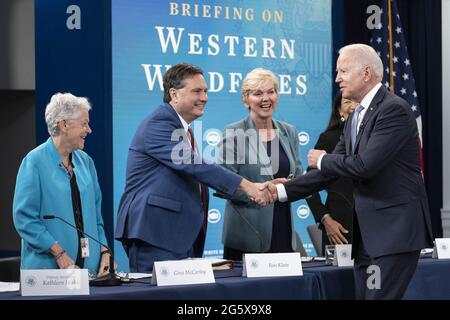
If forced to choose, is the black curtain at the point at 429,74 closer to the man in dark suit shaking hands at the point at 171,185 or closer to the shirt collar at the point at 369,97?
the man in dark suit shaking hands at the point at 171,185

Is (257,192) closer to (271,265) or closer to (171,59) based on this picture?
(271,265)

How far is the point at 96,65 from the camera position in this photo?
18.0 ft

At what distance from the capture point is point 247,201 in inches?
173

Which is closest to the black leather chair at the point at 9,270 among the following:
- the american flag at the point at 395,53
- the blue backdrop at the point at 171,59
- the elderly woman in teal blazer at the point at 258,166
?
the elderly woman in teal blazer at the point at 258,166

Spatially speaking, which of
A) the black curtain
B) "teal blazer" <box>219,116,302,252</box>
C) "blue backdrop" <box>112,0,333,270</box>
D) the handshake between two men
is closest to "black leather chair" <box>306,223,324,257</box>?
"blue backdrop" <box>112,0,333,270</box>

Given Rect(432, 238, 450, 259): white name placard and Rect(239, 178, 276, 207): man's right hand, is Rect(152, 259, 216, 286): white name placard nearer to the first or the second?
Rect(239, 178, 276, 207): man's right hand

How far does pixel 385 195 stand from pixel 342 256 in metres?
0.49

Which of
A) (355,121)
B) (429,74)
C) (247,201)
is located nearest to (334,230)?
(247,201)

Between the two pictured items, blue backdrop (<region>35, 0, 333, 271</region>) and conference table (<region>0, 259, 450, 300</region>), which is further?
blue backdrop (<region>35, 0, 333, 271</region>)

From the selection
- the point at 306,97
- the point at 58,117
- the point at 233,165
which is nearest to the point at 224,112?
the point at 306,97

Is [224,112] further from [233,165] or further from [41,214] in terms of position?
[41,214]

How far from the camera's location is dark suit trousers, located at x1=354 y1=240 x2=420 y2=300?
11.6ft

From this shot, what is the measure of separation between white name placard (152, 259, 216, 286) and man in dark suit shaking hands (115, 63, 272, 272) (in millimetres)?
510
